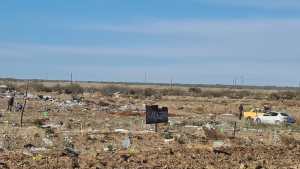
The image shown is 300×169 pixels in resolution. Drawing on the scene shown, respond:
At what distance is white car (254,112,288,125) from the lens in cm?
4843

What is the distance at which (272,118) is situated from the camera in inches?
1945

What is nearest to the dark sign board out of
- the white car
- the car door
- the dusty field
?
the dusty field

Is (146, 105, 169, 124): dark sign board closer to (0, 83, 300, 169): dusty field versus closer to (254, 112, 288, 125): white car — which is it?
(0, 83, 300, 169): dusty field

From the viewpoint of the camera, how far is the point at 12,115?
42469mm

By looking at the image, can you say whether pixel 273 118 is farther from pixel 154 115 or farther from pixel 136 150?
pixel 136 150

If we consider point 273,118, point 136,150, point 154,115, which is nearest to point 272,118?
point 273,118

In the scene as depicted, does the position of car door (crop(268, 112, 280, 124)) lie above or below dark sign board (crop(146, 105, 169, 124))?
below

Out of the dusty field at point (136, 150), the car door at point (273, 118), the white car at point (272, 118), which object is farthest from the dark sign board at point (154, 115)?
the car door at point (273, 118)

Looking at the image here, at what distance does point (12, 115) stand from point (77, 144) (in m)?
18.5

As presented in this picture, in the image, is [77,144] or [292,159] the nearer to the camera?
[292,159]

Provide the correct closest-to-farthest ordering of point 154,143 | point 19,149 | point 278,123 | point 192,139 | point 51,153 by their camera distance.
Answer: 1. point 51,153
2. point 19,149
3. point 154,143
4. point 192,139
5. point 278,123

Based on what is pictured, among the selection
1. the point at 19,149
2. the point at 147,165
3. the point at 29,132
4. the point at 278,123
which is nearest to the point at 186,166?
the point at 147,165

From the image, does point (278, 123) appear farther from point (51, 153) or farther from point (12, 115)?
point (51, 153)

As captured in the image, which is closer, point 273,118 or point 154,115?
point 154,115
